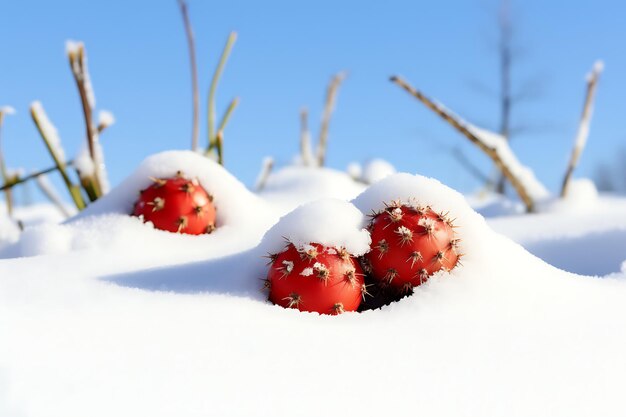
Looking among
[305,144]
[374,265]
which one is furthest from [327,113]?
[374,265]

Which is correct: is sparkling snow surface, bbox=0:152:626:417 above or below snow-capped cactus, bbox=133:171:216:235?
below

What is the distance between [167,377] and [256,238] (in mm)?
982

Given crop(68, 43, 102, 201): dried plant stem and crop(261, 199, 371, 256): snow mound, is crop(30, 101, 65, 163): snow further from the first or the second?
crop(261, 199, 371, 256): snow mound

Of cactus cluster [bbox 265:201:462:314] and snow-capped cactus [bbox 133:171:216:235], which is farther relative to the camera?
snow-capped cactus [bbox 133:171:216:235]

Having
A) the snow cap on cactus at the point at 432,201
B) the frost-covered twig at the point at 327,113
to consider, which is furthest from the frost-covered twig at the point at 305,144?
the snow cap on cactus at the point at 432,201

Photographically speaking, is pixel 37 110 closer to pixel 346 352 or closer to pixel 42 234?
pixel 42 234

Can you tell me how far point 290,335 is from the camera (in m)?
1.14

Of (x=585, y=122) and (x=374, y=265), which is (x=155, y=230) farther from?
(x=585, y=122)

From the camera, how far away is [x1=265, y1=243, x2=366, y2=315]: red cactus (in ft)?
4.26

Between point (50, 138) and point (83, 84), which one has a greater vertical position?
point (83, 84)

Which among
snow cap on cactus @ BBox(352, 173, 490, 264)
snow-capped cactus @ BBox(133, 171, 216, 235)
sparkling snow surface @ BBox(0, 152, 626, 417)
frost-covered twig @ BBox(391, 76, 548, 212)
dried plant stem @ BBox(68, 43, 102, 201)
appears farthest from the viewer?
frost-covered twig @ BBox(391, 76, 548, 212)

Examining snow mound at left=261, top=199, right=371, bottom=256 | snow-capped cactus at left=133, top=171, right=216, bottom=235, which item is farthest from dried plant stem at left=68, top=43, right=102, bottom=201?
snow mound at left=261, top=199, right=371, bottom=256

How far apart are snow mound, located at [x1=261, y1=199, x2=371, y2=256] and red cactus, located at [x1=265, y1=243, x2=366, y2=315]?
0.02 m

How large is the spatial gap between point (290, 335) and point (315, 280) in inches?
7.1
